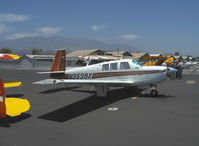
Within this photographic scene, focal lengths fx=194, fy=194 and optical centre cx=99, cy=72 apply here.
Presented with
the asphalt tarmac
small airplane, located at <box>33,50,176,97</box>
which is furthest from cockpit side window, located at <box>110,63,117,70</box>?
the asphalt tarmac

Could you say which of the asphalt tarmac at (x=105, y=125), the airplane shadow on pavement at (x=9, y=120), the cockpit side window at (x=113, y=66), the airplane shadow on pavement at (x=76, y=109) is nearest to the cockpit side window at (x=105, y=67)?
the cockpit side window at (x=113, y=66)

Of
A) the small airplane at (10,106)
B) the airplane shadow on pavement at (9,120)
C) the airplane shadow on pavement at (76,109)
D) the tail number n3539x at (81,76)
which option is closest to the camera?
the small airplane at (10,106)

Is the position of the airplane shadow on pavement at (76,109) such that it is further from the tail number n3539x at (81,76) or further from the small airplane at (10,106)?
the tail number n3539x at (81,76)

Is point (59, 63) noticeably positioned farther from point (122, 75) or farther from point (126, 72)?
point (126, 72)

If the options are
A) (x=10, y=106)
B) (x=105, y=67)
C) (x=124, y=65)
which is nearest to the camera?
(x=10, y=106)

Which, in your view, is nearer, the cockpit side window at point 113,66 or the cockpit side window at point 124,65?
the cockpit side window at point 124,65

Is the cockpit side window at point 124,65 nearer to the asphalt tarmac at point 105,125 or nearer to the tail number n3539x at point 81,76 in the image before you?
the tail number n3539x at point 81,76

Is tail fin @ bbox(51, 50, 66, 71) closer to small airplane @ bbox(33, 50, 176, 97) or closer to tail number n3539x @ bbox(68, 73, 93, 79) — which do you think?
tail number n3539x @ bbox(68, 73, 93, 79)

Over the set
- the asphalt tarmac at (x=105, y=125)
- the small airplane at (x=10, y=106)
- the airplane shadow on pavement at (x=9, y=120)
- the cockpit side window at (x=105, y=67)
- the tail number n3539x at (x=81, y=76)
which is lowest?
the asphalt tarmac at (x=105, y=125)

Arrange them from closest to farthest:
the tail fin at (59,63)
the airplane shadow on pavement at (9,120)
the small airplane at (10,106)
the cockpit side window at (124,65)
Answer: the small airplane at (10,106) → the airplane shadow on pavement at (9,120) → the cockpit side window at (124,65) → the tail fin at (59,63)

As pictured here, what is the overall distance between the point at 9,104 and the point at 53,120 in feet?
4.64

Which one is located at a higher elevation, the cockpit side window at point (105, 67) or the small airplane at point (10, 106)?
the cockpit side window at point (105, 67)

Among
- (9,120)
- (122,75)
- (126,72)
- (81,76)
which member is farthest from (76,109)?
(81,76)

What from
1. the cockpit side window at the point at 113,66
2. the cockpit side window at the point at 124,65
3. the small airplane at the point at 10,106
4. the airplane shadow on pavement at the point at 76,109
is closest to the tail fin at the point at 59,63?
the cockpit side window at the point at 113,66
